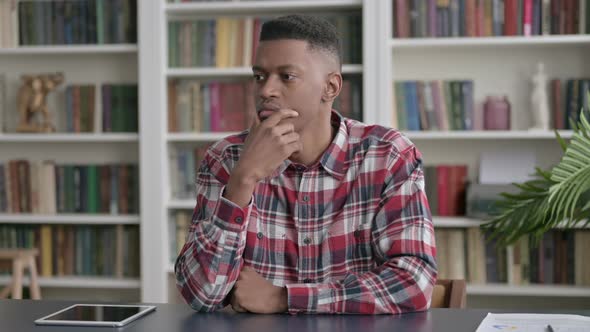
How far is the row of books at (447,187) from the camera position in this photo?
321cm

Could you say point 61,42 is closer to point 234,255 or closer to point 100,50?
point 100,50

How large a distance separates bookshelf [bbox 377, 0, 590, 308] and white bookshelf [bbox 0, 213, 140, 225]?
4.18 feet

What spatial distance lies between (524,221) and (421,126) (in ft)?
2.26

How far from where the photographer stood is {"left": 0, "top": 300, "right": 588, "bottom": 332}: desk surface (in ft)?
4.08

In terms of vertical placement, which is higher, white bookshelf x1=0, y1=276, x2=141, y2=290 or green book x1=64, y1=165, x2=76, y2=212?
green book x1=64, y1=165, x2=76, y2=212

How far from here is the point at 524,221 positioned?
2699mm

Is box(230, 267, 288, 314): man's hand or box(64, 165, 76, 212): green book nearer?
box(230, 267, 288, 314): man's hand

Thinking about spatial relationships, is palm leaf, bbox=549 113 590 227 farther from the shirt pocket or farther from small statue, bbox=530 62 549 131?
the shirt pocket

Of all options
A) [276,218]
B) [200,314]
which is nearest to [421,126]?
[276,218]

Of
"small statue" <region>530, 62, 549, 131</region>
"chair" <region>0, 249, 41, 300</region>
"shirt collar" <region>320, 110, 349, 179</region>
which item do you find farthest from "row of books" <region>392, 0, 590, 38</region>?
"chair" <region>0, 249, 41, 300</region>

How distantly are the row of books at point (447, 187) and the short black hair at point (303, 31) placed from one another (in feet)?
5.33

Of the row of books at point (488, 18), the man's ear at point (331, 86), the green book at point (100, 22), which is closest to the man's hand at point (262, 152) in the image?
the man's ear at point (331, 86)

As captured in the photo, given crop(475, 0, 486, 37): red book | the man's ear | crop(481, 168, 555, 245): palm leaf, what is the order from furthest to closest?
1. crop(475, 0, 486, 37): red book
2. crop(481, 168, 555, 245): palm leaf
3. the man's ear

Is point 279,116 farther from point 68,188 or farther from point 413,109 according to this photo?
point 68,188
